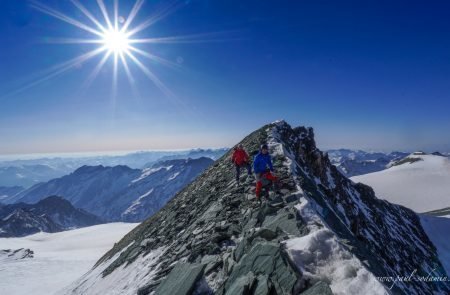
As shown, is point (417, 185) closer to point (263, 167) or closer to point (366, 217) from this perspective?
point (366, 217)

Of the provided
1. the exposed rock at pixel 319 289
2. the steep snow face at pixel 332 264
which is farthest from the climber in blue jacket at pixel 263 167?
the exposed rock at pixel 319 289

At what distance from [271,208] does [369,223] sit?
24.3 m

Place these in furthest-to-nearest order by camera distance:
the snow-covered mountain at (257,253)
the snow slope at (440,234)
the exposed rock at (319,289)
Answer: the snow slope at (440,234), the snow-covered mountain at (257,253), the exposed rock at (319,289)

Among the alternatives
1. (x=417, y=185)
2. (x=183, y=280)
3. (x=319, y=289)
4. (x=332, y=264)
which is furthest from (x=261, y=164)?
(x=417, y=185)

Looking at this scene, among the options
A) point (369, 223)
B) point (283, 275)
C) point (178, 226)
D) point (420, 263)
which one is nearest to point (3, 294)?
point (178, 226)

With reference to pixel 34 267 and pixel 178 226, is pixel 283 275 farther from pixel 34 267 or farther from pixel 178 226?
pixel 34 267

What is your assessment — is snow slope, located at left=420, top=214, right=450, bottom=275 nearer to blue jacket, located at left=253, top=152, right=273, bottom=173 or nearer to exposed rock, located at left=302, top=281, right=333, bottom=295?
Result: blue jacket, located at left=253, top=152, right=273, bottom=173

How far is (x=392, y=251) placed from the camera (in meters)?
26.8

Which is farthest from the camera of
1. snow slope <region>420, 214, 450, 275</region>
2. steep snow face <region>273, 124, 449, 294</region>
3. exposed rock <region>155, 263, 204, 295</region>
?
snow slope <region>420, 214, 450, 275</region>

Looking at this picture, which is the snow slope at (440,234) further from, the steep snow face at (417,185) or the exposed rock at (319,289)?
the steep snow face at (417,185)

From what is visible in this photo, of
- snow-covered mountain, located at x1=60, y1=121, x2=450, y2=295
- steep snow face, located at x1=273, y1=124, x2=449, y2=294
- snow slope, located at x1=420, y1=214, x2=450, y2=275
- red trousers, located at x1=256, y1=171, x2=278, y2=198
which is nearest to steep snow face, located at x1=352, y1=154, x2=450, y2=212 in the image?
snow slope, located at x1=420, y1=214, x2=450, y2=275

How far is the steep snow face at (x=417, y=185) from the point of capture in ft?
435

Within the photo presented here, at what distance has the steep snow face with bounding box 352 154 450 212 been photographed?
13251cm

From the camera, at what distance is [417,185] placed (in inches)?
6191
